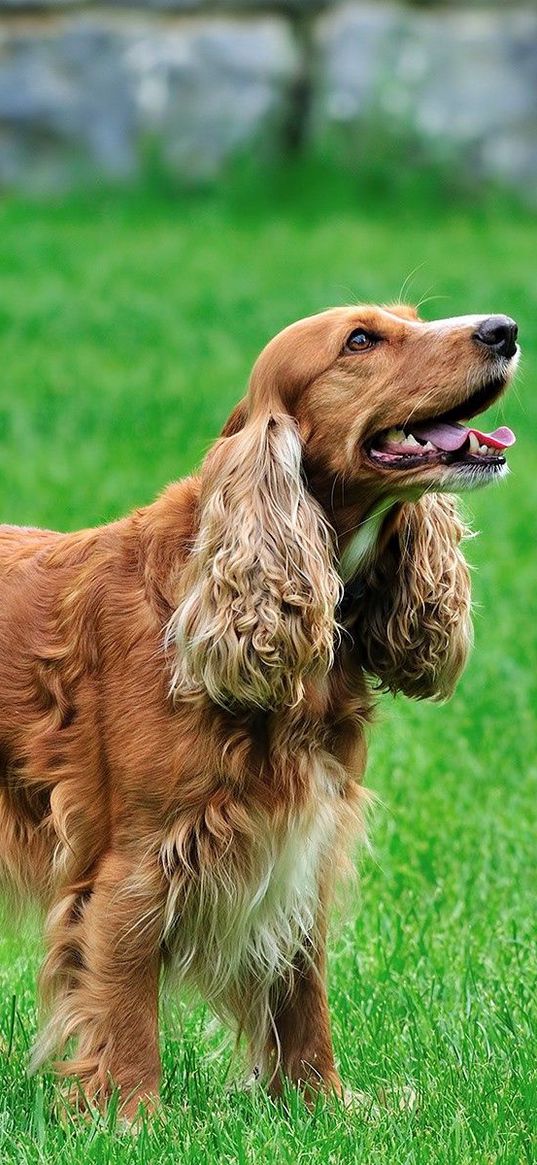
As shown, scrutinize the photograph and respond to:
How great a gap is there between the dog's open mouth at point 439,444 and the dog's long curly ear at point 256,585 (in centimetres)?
19

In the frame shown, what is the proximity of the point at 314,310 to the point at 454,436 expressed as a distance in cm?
854

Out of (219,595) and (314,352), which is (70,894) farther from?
(314,352)

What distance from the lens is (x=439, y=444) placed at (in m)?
3.66

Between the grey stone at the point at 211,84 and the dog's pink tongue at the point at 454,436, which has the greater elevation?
the grey stone at the point at 211,84

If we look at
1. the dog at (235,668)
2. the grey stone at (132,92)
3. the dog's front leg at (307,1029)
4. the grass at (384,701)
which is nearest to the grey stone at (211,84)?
the grey stone at (132,92)

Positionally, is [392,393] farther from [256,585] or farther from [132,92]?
[132,92]

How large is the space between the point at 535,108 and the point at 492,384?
1280cm

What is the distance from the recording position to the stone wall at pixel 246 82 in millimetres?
14898

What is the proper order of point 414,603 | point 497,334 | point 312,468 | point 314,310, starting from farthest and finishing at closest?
point 314,310, point 414,603, point 312,468, point 497,334

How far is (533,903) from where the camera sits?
5023 millimetres

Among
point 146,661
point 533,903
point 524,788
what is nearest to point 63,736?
point 146,661

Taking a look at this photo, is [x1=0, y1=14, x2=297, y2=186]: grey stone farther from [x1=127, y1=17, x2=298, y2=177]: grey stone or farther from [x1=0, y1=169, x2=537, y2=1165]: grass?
[x1=0, y1=169, x2=537, y2=1165]: grass

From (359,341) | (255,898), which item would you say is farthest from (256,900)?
(359,341)

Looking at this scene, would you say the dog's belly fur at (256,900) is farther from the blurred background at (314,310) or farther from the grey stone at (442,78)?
the grey stone at (442,78)
